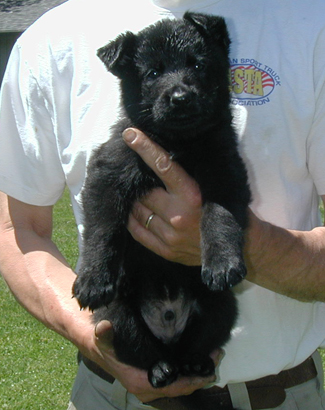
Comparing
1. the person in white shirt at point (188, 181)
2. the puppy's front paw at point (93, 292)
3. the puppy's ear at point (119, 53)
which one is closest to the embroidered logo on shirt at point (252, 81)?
the person in white shirt at point (188, 181)

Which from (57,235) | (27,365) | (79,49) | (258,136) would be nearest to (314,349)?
(258,136)

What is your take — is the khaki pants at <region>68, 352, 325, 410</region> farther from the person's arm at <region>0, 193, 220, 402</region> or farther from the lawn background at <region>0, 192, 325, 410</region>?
the lawn background at <region>0, 192, 325, 410</region>

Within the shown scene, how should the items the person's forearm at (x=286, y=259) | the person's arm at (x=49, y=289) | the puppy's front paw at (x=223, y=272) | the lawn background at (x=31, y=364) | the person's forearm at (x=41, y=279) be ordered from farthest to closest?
the lawn background at (x=31, y=364) < the person's forearm at (x=41, y=279) < the person's arm at (x=49, y=289) < the person's forearm at (x=286, y=259) < the puppy's front paw at (x=223, y=272)

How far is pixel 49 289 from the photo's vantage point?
2303 mm

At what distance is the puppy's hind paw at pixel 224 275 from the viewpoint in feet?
6.33

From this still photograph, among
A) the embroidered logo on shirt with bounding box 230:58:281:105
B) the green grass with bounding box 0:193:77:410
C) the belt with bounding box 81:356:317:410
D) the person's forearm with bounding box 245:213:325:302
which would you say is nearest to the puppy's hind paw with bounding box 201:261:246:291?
the person's forearm with bounding box 245:213:325:302

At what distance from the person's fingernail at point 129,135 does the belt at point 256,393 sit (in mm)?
890

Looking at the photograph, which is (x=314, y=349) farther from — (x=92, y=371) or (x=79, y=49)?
(x=79, y=49)

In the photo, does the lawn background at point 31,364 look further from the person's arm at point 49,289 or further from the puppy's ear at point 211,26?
the puppy's ear at point 211,26

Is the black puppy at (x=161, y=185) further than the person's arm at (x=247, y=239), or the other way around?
the black puppy at (x=161, y=185)

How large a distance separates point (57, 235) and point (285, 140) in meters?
6.93

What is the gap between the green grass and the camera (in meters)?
4.53

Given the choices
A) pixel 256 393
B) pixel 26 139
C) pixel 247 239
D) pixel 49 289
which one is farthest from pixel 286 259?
pixel 26 139

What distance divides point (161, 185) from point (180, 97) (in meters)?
0.34
